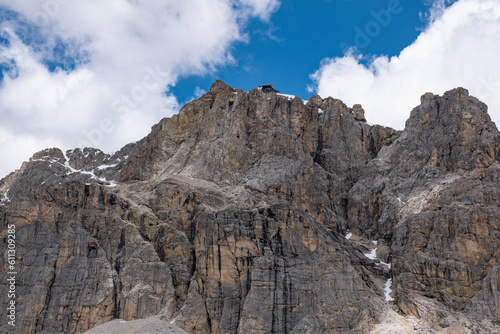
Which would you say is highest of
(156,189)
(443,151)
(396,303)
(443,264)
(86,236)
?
(443,151)

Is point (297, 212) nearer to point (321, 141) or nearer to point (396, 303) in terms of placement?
point (396, 303)

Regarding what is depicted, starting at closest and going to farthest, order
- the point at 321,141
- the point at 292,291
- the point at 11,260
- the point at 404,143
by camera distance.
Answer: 1. the point at 292,291
2. the point at 11,260
3. the point at 404,143
4. the point at 321,141

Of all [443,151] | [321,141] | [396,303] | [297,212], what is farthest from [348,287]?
[321,141]

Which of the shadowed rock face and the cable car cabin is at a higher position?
the cable car cabin

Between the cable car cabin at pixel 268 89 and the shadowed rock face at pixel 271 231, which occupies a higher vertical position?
the cable car cabin at pixel 268 89

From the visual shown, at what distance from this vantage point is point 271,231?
342 feet

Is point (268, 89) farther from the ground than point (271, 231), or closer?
farther from the ground

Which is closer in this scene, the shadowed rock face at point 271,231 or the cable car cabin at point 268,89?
the shadowed rock face at point 271,231

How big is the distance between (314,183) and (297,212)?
18714mm

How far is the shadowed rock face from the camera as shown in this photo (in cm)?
9625

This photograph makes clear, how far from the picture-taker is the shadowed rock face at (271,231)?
96250 millimetres

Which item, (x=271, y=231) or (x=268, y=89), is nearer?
(x=271, y=231)

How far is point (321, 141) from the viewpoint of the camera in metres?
142

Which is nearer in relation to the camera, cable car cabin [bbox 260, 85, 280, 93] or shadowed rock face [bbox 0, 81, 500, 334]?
shadowed rock face [bbox 0, 81, 500, 334]
